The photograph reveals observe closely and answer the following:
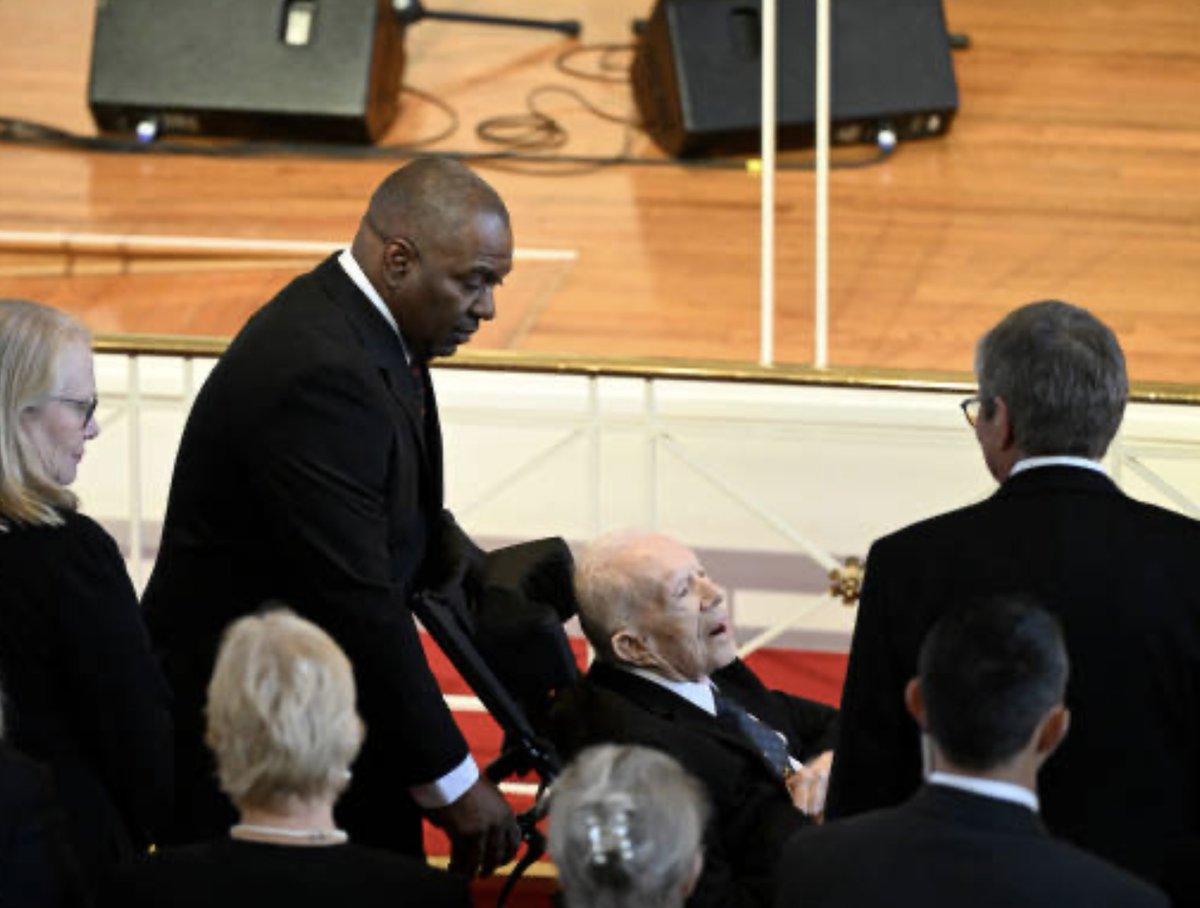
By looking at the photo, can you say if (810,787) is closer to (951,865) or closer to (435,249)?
(435,249)

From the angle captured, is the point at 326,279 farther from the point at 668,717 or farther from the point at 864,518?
the point at 864,518

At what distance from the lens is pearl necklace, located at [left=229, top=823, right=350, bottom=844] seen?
2.66m

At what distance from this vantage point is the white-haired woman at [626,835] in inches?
97.9

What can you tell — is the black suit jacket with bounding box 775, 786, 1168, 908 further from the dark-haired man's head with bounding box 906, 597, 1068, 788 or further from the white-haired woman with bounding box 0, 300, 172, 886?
the white-haired woman with bounding box 0, 300, 172, 886

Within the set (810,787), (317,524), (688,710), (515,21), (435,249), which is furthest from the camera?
(515,21)

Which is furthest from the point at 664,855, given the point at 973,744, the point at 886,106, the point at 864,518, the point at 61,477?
the point at 886,106

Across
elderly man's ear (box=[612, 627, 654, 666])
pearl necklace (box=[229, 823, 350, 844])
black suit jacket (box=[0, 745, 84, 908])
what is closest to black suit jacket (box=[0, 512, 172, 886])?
black suit jacket (box=[0, 745, 84, 908])

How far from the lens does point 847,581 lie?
17.3 feet

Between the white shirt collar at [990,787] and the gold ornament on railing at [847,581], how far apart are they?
2.78 metres

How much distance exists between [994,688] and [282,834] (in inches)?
29.4

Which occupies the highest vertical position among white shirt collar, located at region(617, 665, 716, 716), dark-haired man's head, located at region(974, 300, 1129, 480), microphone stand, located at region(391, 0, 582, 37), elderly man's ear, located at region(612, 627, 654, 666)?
microphone stand, located at region(391, 0, 582, 37)

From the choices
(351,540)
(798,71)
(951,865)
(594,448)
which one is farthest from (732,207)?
(951,865)

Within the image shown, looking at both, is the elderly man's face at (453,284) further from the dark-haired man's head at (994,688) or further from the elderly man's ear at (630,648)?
the dark-haired man's head at (994,688)

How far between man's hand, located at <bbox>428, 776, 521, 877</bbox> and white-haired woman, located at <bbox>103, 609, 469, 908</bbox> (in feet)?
2.20
